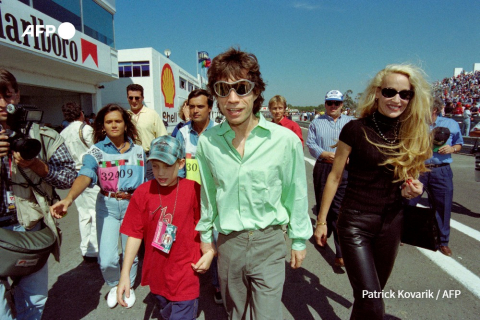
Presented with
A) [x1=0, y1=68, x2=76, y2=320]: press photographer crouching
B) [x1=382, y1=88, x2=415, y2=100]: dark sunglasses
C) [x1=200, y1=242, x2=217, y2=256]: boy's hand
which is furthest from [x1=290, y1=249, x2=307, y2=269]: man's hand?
[x1=0, y1=68, x2=76, y2=320]: press photographer crouching

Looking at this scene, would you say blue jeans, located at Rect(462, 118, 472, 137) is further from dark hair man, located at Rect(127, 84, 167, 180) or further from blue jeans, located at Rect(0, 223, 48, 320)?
blue jeans, located at Rect(0, 223, 48, 320)

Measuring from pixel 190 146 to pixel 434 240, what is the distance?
2539 millimetres

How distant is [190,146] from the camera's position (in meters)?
3.47

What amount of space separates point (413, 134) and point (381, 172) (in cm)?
38

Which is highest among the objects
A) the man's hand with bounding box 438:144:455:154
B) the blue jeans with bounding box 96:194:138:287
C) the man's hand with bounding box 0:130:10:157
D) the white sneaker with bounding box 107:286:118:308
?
the man's hand with bounding box 0:130:10:157

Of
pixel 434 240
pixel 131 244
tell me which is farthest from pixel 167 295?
pixel 434 240

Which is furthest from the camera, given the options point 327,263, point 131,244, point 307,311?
point 327,263

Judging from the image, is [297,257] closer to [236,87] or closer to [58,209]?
[236,87]

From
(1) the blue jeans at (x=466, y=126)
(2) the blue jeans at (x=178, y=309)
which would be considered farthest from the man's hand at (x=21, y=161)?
(1) the blue jeans at (x=466, y=126)

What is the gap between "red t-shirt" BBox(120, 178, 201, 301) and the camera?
2.16 meters

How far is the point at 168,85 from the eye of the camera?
3425cm

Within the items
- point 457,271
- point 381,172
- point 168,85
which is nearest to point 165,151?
point 381,172

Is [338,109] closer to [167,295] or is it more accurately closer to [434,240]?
[434,240]

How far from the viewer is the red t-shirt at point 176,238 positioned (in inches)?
85.0
